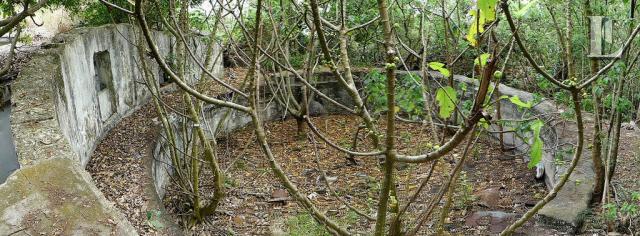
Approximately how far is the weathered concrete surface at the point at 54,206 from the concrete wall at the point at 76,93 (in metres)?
1.19

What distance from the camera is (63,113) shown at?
221 inches

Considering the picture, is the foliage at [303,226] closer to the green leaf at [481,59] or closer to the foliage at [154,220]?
the foliage at [154,220]

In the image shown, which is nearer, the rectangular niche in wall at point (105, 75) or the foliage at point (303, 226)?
the foliage at point (303, 226)

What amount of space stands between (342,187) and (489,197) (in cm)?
195

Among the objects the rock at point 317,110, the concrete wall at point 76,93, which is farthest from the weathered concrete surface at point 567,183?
the rock at point 317,110

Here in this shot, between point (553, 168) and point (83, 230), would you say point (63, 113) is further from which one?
point (553, 168)

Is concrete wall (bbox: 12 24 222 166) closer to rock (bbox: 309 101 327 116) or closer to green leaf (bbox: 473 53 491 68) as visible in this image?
rock (bbox: 309 101 327 116)

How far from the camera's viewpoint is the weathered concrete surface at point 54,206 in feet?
8.87

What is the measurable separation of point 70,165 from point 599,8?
15.9 ft

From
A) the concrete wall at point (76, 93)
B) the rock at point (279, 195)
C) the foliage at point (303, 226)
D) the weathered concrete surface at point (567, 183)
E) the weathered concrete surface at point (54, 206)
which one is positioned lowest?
the foliage at point (303, 226)

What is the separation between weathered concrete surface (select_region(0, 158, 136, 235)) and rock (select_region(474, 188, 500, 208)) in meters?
4.79

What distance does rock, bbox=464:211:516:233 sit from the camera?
6.05 m

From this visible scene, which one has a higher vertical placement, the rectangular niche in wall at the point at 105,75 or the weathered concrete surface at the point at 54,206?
the rectangular niche in wall at the point at 105,75

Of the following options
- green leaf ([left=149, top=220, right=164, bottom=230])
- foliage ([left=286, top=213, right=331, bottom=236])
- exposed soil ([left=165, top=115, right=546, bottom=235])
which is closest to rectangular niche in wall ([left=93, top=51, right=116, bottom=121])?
exposed soil ([left=165, top=115, right=546, bottom=235])
